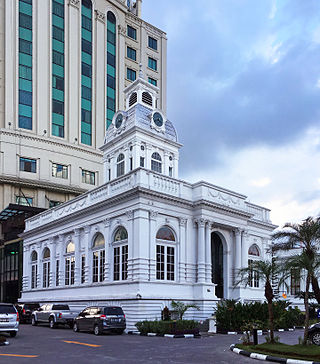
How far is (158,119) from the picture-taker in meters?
36.2

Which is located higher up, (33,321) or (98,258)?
(98,258)

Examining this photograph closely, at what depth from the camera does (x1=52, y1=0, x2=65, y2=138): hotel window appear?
55.7 m

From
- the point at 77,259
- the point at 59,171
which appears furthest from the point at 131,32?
the point at 77,259

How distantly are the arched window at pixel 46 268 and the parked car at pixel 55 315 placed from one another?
7.09 meters

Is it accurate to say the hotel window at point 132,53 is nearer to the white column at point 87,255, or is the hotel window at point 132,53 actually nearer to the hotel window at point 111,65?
the hotel window at point 111,65

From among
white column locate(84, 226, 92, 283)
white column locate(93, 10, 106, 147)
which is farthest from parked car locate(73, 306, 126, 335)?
white column locate(93, 10, 106, 147)

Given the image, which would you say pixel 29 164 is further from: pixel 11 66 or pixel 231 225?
pixel 231 225

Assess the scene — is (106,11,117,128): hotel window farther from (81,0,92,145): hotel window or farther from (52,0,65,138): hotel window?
(52,0,65,138): hotel window

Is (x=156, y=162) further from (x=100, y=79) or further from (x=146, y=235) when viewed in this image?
(x=100, y=79)

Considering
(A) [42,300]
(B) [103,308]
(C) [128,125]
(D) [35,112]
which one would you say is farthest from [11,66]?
(B) [103,308]

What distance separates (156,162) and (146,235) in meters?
9.16

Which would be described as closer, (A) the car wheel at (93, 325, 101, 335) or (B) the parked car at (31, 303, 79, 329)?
(A) the car wheel at (93, 325, 101, 335)

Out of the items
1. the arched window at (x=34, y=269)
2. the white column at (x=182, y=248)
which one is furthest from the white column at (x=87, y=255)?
the arched window at (x=34, y=269)

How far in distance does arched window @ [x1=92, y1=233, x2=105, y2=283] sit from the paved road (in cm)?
896
